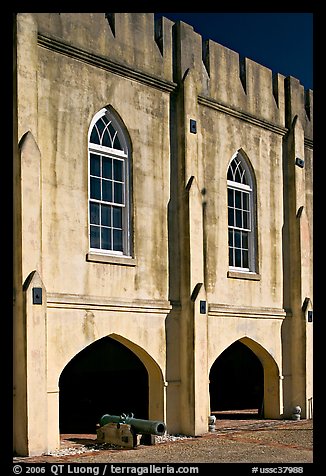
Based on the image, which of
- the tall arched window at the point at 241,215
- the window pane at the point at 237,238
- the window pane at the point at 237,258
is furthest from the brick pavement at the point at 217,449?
the window pane at the point at 237,238

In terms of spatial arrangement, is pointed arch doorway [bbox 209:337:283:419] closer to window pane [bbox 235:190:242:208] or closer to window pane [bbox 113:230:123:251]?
window pane [bbox 235:190:242:208]

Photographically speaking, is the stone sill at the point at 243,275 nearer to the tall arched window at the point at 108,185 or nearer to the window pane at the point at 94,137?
the tall arched window at the point at 108,185

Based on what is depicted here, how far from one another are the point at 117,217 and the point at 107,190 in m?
0.67

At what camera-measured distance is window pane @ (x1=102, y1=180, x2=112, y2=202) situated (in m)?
16.3

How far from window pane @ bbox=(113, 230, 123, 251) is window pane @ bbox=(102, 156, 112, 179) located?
1.29 m

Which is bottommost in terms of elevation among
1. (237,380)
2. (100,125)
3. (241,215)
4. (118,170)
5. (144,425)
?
(237,380)

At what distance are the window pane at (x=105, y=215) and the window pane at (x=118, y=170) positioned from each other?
759 millimetres

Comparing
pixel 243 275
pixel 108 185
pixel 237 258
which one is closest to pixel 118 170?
pixel 108 185

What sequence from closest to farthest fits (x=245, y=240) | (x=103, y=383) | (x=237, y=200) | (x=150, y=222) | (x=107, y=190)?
(x=107, y=190), (x=150, y=222), (x=237, y=200), (x=245, y=240), (x=103, y=383)

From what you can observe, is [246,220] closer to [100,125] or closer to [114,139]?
[114,139]

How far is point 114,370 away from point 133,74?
9655 mm

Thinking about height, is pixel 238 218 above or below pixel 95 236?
above

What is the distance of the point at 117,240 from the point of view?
16.5m
